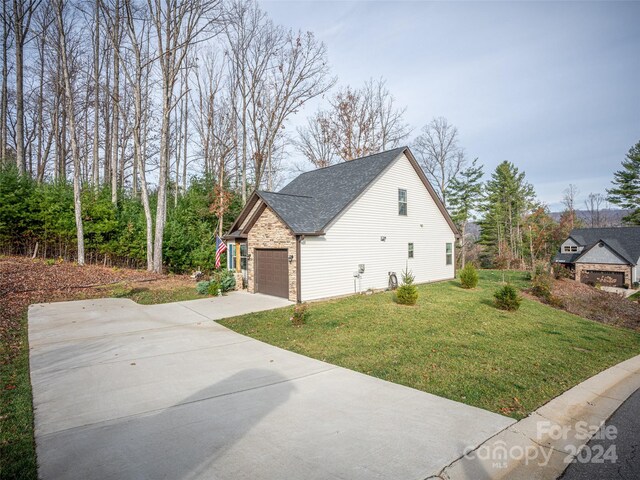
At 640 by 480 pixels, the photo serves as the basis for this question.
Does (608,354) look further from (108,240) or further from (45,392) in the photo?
(108,240)

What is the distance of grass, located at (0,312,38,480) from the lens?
2.88 meters

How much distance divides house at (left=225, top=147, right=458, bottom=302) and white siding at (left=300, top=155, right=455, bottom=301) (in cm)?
4

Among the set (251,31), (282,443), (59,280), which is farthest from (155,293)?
(251,31)

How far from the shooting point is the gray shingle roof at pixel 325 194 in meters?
12.7

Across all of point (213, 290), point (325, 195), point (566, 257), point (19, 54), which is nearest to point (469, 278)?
point (325, 195)

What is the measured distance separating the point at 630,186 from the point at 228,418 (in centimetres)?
4956

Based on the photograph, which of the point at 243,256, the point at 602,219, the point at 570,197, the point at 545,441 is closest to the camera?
the point at 545,441

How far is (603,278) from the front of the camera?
26.6 m

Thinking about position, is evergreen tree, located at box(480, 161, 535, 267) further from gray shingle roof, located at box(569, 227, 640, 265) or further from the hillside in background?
the hillside in background

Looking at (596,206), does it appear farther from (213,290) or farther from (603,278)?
(213,290)

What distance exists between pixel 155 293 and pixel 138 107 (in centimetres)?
1039

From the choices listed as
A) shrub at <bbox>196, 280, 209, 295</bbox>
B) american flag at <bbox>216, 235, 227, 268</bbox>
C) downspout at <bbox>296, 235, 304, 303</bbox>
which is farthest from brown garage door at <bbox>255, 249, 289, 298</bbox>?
american flag at <bbox>216, 235, 227, 268</bbox>

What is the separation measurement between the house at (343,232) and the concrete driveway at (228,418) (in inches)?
235

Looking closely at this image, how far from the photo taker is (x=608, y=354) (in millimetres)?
7398
